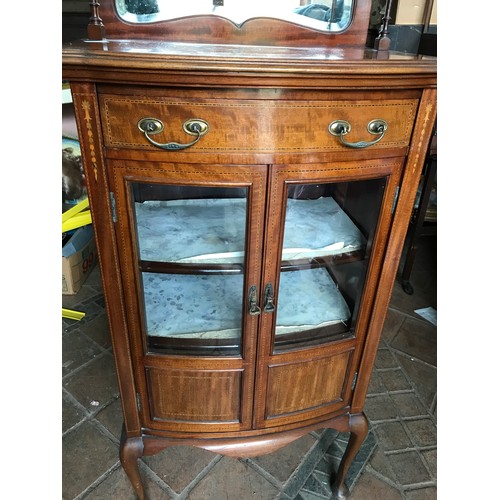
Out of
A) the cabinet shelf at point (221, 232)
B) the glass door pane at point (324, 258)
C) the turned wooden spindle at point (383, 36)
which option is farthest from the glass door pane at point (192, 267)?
the turned wooden spindle at point (383, 36)

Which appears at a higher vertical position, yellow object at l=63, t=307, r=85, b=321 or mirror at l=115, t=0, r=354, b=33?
mirror at l=115, t=0, r=354, b=33

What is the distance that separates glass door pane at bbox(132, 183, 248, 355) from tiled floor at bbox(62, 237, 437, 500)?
631 mm

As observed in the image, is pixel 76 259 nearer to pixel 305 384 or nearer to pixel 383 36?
pixel 305 384

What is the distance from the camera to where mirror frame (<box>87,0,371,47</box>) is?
902 mm

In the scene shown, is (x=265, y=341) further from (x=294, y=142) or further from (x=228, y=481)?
(x=228, y=481)

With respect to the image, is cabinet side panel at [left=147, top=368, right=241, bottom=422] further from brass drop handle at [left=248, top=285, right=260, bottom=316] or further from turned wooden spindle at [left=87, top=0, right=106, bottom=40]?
turned wooden spindle at [left=87, top=0, right=106, bottom=40]

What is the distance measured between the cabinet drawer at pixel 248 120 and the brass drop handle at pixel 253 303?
296 mm

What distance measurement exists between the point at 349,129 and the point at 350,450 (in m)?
A: 0.90

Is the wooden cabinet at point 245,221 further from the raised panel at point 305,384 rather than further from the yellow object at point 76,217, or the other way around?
the yellow object at point 76,217

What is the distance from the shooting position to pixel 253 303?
0.89 meters

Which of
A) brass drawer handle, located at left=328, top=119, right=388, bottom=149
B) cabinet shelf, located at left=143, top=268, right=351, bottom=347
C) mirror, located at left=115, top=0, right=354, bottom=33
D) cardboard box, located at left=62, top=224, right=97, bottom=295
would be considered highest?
mirror, located at left=115, top=0, right=354, bottom=33

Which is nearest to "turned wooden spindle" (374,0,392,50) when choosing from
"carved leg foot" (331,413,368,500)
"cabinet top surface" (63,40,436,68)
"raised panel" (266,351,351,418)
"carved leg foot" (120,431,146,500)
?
"cabinet top surface" (63,40,436,68)

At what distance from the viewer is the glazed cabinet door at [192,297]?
0.84m

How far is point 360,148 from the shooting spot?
776 mm
